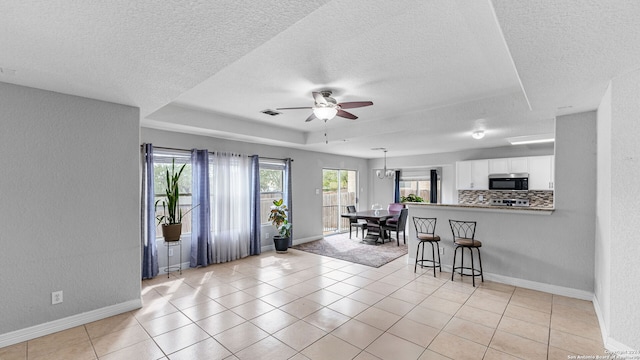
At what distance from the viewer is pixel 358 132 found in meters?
5.22

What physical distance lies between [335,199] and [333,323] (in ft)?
19.4

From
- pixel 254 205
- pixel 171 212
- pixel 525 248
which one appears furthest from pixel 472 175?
pixel 171 212

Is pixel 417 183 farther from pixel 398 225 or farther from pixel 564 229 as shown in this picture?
pixel 564 229

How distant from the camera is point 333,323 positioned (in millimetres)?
2949

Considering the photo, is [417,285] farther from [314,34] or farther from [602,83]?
[314,34]

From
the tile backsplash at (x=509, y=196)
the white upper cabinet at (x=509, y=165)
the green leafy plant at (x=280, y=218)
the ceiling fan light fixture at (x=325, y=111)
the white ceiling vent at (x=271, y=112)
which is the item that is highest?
the white ceiling vent at (x=271, y=112)

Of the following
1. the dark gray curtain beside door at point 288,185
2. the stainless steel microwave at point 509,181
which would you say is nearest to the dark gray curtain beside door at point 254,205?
the dark gray curtain beside door at point 288,185

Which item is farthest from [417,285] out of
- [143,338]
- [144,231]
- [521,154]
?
[521,154]

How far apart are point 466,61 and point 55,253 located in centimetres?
448

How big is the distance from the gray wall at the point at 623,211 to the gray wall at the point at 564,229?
1.17 m

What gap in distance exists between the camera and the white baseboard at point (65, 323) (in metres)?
2.57

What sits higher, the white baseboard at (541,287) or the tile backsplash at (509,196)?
the tile backsplash at (509,196)

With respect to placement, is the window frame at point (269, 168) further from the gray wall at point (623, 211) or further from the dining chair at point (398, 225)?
the gray wall at point (623, 211)

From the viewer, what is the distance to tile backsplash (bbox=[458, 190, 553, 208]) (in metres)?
6.46
